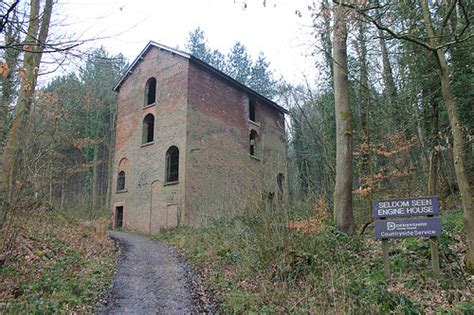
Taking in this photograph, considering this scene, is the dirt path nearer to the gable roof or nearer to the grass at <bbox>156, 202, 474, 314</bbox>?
the grass at <bbox>156, 202, 474, 314</bbox>

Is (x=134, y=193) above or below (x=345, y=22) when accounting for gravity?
below

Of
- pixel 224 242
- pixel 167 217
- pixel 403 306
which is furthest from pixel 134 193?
pixel 403 306

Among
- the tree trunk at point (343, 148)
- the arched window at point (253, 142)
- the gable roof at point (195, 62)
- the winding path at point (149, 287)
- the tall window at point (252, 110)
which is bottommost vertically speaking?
the winding path at point (149, 287)

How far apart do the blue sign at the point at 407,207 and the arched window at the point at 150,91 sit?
1750cm

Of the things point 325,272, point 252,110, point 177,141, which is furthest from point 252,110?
point 325,272

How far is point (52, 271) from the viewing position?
690 cm

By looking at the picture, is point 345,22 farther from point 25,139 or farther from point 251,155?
point 251,155

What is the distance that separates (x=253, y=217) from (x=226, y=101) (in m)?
13.7

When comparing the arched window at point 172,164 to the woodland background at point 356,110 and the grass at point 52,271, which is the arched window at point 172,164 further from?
the grass at point 52,271

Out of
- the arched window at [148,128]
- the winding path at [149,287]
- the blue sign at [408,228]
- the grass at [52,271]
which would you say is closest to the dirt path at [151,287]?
the winding path at [149,287]

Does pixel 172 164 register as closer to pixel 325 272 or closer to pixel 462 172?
pixel 325 272

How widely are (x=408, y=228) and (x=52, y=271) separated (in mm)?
6867

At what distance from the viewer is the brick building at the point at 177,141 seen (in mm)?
17734

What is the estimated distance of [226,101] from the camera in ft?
68.3
